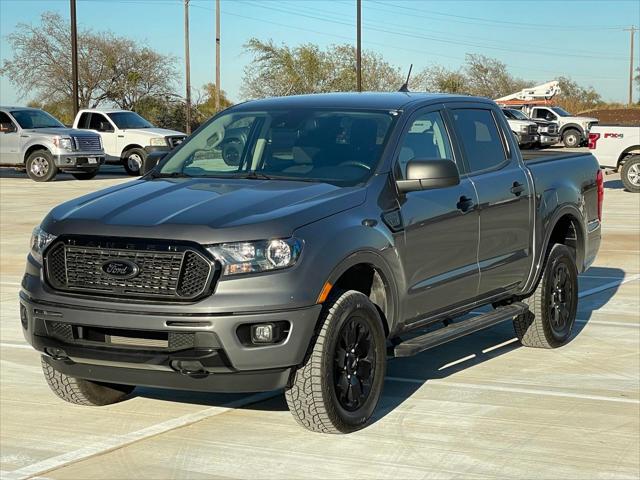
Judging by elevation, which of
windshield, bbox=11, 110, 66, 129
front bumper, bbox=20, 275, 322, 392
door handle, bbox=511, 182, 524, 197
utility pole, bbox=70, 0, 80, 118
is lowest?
front bumper, bbox=20, 275, 322, 392

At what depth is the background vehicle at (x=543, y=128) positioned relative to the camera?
47250 mm

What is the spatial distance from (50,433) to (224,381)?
3.65ft

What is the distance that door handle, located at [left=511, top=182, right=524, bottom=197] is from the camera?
8125 millimetres

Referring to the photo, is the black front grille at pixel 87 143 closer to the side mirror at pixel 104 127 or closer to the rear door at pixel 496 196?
the side mirror at pixel 104 127

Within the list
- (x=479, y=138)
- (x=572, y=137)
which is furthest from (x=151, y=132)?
(x=479, y=138)

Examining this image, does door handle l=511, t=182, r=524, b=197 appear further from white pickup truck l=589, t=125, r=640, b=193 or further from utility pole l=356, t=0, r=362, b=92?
utility pole l=356, t=0, r=362, b=92

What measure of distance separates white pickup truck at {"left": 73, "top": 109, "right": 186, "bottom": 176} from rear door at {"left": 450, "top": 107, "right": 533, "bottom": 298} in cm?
2351

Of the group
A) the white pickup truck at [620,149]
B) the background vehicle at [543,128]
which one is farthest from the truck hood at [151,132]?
the background vehicle at [543,128]

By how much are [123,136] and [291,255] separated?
2664 centimetres

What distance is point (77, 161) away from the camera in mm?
28844

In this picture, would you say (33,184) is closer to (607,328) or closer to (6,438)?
(607,328)

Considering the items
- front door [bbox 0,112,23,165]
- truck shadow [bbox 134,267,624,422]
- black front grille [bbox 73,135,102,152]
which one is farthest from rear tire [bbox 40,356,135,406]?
front door [bbox 0,112,23,165]

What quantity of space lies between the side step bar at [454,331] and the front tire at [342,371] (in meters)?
0.30

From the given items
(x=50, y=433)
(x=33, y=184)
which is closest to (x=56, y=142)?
(x=33, y=184)
